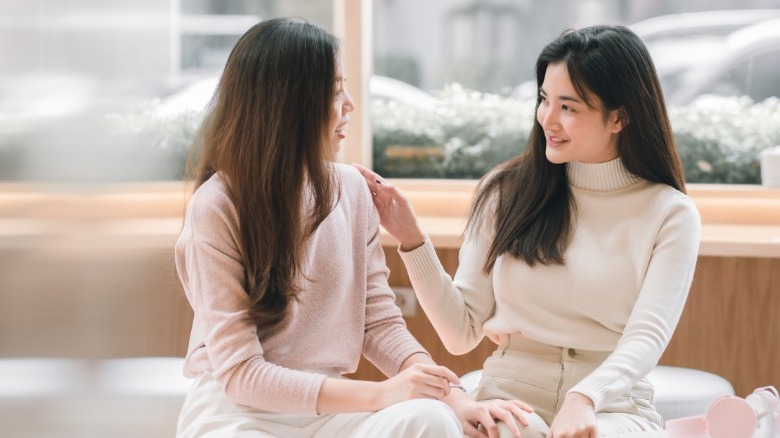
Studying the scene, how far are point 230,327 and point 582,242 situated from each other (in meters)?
0.63

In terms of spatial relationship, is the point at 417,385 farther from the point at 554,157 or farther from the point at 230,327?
the point at 554,157

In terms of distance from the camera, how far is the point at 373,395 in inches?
58.7

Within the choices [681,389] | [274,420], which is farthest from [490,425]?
[681,389]

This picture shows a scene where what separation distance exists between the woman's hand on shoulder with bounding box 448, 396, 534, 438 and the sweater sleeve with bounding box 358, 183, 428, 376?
0.14m

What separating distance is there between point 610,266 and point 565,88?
312mm

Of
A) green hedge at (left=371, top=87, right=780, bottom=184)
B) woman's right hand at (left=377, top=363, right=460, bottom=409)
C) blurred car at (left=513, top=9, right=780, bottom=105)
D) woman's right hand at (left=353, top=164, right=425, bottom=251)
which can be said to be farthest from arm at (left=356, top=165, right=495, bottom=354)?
blurred car at (left=513, top=9, right=780, bottom=105)

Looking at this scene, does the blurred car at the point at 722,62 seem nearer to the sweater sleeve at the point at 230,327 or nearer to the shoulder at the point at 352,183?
the shoulder at the point at 352,183

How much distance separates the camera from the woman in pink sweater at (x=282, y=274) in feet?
4.94

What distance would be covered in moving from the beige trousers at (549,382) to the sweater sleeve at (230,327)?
36 centimetres

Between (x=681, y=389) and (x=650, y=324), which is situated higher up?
(x=650, y=324)

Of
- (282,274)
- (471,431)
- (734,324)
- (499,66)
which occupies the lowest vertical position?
(734,324)

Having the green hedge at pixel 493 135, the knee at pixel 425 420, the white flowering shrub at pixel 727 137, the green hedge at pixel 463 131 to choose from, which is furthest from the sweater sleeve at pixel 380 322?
the white flowering shrub at pixel 727 137

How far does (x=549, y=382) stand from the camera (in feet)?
5.48

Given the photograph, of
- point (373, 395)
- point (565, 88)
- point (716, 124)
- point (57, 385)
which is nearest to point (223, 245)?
point (373, 395)
